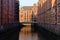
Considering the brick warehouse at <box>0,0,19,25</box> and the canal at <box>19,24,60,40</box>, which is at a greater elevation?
the brick warehouse at <box>0,0,19,25</box>

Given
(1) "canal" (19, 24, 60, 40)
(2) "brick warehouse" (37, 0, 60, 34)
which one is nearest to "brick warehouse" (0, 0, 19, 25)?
(1) "canal" (19, 24, 60, 40)

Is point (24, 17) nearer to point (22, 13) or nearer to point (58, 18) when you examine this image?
point (22, 13)

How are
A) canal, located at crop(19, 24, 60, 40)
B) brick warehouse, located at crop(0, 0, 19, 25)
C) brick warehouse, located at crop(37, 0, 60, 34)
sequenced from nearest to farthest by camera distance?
canal, located at crop(19, 24, 60, 40) → brick warehouse, located at crop(37, 0, 60, 34) → brick warehouse, located at crop(0, 0, 19, 25)

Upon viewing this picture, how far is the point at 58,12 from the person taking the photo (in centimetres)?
2447

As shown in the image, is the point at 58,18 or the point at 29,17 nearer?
the point at 58,18

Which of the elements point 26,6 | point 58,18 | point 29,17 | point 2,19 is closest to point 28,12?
point 29,17

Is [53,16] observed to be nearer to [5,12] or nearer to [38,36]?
[38,36]

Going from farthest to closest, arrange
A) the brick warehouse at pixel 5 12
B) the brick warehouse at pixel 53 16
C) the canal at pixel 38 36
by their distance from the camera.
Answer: the brick warehouse at pixel 5 12 < the brick warehouse at pixel 53 16 < the canal at pixel 38 36

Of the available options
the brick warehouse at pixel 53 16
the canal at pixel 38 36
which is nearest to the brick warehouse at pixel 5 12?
the canal at pixel 38 36

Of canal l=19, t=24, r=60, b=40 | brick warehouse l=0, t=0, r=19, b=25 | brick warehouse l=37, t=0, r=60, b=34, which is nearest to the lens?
canal l=19, t=24, r=60, b=40

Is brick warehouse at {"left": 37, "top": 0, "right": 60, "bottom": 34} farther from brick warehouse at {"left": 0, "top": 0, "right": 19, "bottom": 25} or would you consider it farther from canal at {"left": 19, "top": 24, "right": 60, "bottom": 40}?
brick warehouse at {"left": 0, "top": 0, "right": 19, "bottom": 25}

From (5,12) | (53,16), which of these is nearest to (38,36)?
(53,16)

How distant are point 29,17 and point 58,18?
240 feet

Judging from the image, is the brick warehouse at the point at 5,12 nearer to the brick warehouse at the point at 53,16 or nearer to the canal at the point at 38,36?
the canal at the point at 38,36
